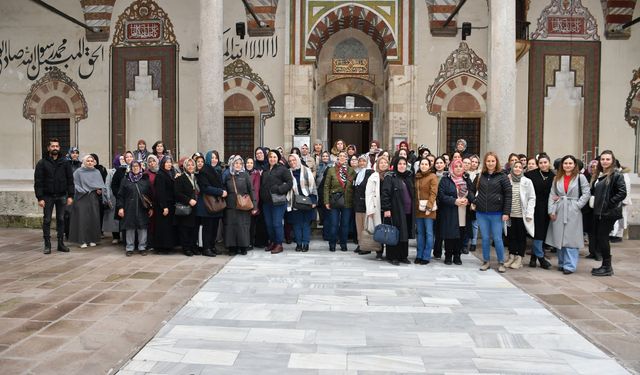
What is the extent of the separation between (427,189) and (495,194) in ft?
2.63

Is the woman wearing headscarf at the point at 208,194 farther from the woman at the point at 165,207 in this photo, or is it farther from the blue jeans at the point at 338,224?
the blue jeans at the point at 338,224

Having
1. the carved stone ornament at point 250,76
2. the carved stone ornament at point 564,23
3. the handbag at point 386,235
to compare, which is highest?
the carved stone ornament at point 564,23

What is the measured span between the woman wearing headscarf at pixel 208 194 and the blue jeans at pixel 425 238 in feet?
8.29

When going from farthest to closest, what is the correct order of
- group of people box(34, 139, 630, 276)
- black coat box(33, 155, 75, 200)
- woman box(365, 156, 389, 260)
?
black coat box(33, 155, 75, 200)
woman box(365, 156, 389, 260)
group of people box(34, 139, 630, 276)

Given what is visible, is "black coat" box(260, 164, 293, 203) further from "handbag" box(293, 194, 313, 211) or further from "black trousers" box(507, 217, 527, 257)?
"black trousers" box(507, 217, 527, 257)

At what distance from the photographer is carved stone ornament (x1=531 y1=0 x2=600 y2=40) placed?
43.6 feet

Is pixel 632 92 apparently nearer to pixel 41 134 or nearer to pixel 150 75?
pixel 150 75

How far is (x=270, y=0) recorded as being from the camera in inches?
525

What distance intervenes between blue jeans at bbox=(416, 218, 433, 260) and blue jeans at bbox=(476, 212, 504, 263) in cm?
60

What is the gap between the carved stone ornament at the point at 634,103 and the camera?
43.2ft

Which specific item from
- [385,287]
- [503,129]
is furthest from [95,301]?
[503,129]

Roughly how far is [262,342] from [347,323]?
2.50 feet

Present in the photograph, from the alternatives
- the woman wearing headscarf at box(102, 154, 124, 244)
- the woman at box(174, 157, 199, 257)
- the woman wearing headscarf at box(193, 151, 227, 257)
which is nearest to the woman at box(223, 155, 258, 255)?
the woman wearing headscarf at box(193, 151, 227, 257)

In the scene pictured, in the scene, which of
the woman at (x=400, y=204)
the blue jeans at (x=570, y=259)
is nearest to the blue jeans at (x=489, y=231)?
the blue jeans at (x=570, y=259)
